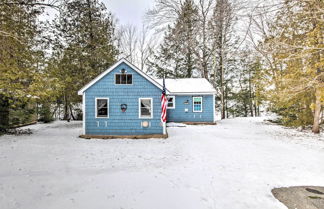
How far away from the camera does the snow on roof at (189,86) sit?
1560 centimetres

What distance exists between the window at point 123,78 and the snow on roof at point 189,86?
608 centimetres

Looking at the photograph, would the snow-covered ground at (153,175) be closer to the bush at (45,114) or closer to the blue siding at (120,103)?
the blue siding at (120,103)

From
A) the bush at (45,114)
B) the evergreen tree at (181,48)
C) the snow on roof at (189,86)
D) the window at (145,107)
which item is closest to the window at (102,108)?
the window at (145,107)

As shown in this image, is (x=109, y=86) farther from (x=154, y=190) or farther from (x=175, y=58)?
(x=175, y=58)

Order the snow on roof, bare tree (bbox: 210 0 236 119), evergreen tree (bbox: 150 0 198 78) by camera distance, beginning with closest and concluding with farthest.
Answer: the snow on roof
bare tree (bbox: 210 0 236 119)
evergreen tree (bbox: 150 0 198 78)

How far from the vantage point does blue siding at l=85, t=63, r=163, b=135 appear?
33.1 ft

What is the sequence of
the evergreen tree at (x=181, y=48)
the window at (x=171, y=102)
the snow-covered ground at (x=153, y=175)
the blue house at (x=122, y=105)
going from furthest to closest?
the evergreen tree at (x=181, y=48), the window at (x=171, y=102), the blue house at (x=122, y=105), the snow-covered ground at (x=153, y=175)

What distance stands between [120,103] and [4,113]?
7482 millimetres

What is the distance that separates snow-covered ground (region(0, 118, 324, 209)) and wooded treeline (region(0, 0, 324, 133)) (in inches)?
129

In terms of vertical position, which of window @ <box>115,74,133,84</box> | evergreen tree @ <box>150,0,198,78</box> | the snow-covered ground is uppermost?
evergreen tree @ <box>150,0,198,78</box>

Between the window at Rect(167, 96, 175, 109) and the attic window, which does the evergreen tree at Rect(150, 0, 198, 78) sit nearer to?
the window at Rect(167, 96, 175, 109)

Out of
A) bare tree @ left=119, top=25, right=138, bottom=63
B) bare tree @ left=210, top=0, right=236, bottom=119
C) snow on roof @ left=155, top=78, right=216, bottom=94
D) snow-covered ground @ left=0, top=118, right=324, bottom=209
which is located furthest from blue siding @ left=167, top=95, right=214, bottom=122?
bare tree @ left=119, top=25, right=138, bottom=63

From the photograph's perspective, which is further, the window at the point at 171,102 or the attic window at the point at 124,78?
the window at the point at 171,102

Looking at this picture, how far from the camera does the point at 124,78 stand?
10148 mm
